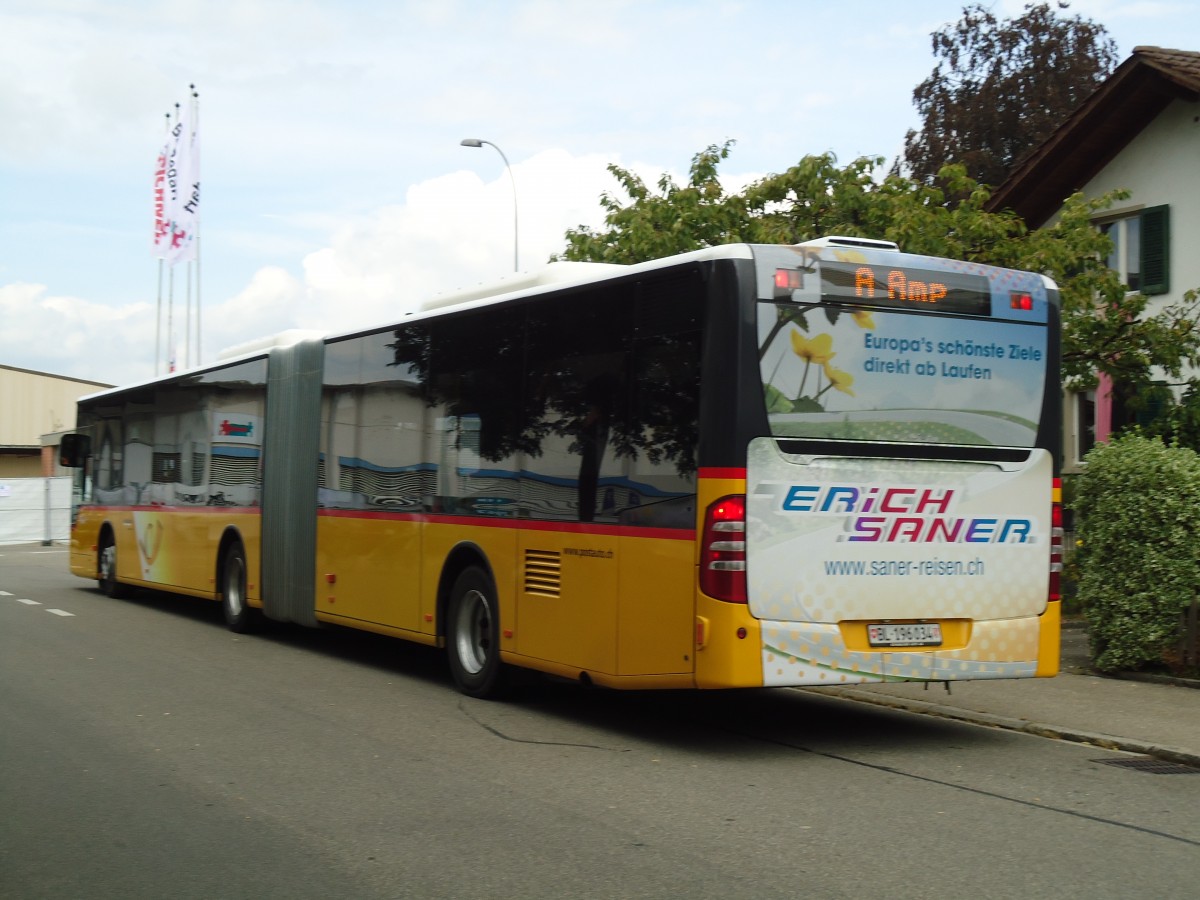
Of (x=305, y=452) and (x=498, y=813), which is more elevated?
(x=305, y=452)

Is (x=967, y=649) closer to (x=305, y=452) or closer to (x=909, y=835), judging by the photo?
(x=909, y=835)

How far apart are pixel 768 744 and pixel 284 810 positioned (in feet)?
11.0

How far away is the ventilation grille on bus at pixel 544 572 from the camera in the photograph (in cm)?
993

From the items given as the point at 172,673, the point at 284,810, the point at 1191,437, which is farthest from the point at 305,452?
the point at 1191,437

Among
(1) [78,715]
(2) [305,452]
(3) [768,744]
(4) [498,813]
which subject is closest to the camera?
(4) [498,813]

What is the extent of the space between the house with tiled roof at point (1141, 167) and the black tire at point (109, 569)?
545 inches

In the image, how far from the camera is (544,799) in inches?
291

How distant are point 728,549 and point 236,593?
30.9 feet

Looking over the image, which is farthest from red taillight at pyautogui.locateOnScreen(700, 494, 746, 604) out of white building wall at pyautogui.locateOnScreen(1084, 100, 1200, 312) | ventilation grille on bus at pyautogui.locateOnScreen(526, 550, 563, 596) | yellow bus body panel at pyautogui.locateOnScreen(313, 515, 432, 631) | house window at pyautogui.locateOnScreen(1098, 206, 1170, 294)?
white building wall at pyautogui.locateOnScreen(1084, 100, 1200, 312)

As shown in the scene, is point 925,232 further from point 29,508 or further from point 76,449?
point 29,508

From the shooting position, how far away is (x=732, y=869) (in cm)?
599

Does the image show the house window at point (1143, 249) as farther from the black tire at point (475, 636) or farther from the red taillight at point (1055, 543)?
the black tire at point (475, 636)

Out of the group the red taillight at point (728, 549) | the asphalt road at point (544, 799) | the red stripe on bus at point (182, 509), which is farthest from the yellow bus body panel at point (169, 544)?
the red taillight at point (728, 549)

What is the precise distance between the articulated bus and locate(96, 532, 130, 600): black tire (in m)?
11.3
